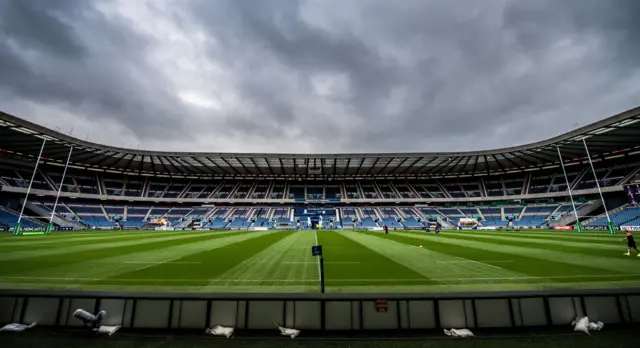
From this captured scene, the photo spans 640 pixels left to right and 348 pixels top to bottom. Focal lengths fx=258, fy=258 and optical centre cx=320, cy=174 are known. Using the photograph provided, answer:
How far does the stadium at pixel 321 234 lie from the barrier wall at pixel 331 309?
0.09 ft

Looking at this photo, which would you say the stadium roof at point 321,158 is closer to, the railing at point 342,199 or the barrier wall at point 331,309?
the railing at point 342,199

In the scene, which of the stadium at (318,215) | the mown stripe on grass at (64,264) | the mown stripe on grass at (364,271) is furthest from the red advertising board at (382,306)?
the mown stripe on grass at (64,264)

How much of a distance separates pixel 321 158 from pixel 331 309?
4599 cm

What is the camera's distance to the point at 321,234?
107 feet

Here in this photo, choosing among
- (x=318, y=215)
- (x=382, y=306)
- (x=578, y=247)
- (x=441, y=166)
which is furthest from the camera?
(x=318, y=215)

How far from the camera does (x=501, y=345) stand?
419cm

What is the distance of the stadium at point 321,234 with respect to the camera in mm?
4840

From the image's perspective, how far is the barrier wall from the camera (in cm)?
479

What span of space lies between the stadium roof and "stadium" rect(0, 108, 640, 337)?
38 centimetres

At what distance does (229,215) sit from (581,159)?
6854cm

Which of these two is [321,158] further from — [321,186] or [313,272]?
[313,272]

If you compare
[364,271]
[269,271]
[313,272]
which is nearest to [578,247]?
[364,271]

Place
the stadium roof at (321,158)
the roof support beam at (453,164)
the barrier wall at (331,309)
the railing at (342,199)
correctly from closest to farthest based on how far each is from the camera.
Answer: the barrier wall at (331,309), the stadium roof at (321,158), the railing at (342,199), the roof support beam at (453,164)

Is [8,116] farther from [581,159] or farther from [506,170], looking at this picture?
[581,159]
